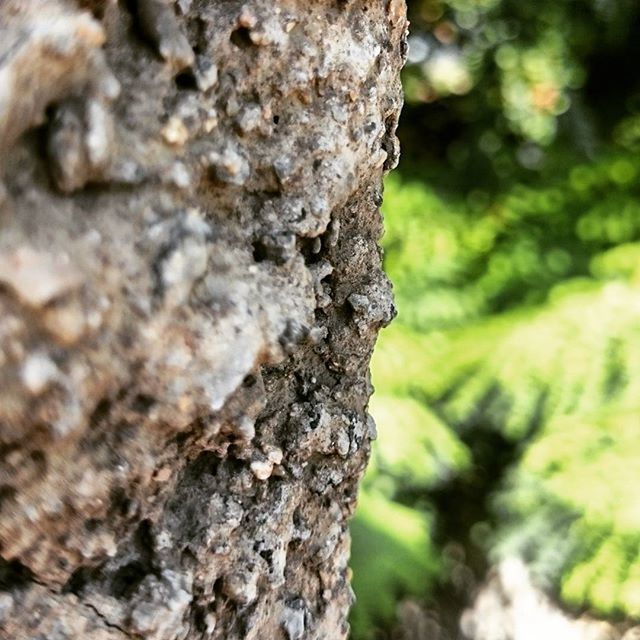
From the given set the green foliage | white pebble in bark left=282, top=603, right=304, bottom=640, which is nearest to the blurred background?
the green foliage

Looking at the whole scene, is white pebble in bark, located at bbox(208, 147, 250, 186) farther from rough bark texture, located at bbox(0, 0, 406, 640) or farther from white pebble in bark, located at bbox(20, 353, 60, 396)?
white pebble in bark, located at bbox(20, 353, 60, 396)

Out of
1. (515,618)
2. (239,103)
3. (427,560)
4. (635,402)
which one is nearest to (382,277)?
(239,103)

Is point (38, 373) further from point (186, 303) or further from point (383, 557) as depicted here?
point (383, 557)

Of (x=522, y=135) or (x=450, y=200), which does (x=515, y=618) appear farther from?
(x=522, y=135)

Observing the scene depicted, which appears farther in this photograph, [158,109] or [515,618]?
[515,618]

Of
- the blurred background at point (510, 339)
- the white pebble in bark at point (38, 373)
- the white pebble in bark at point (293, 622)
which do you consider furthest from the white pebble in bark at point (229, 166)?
the blurred background at point (510, 339)

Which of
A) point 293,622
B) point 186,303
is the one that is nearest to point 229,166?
point 186,303
